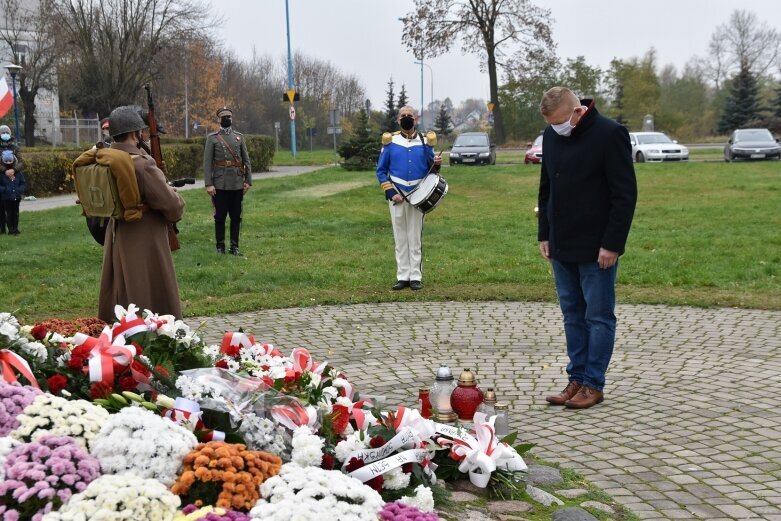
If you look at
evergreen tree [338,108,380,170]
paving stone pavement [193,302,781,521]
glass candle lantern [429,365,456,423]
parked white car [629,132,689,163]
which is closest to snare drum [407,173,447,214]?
paving stone pavement [193,302,781,521]

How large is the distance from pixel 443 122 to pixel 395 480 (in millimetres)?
81035

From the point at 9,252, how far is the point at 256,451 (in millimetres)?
12262

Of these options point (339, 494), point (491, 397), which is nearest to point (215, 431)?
point (339, 494)

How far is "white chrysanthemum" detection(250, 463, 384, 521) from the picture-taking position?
9.61 ft

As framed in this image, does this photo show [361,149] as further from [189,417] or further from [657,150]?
[189,417]

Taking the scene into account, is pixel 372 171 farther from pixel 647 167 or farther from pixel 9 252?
pixel 9 252

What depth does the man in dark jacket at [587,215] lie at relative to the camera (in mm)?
5895

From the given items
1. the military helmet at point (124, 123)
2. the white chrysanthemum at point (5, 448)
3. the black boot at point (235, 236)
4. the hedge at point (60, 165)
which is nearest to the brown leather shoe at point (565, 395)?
the military helmet at point (124, 123)

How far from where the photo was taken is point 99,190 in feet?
21.0

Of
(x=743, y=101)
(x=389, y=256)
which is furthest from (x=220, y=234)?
(x=743, y=101)

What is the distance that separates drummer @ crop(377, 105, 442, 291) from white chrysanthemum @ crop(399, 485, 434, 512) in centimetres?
717

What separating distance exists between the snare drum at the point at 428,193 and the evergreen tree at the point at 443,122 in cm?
7196

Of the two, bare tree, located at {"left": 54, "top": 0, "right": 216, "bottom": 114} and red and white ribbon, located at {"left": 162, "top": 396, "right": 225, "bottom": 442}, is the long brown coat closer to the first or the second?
red and white ribbon, located at {"left": 162, "top": 396, "right": 225, "bottom": 442}

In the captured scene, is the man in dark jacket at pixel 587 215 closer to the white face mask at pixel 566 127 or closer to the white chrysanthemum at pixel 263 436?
the white face mask at pixel 566 127
